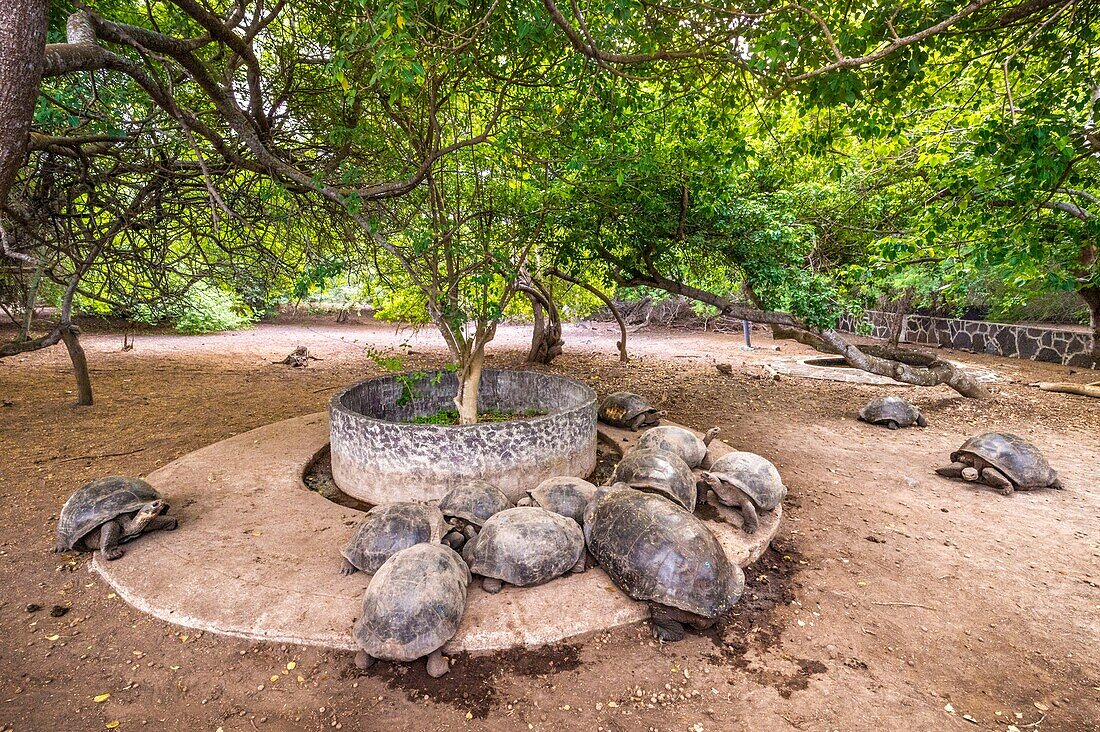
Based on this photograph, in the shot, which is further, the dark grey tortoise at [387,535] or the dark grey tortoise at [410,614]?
the dark grey tortoise at [387,535]

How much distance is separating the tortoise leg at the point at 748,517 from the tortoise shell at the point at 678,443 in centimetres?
87

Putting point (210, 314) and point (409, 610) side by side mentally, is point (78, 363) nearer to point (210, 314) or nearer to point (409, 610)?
point (409, 610)

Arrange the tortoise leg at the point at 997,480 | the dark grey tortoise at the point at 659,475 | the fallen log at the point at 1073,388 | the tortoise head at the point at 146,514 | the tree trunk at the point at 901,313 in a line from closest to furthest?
the tortoise head at the point at 146,514 → the dark grey tortoise at the point at 659,475 → the tortoise leg at the point at 997,480 → the fallen log at the point at 1073,388 → the tree trunk at the point at 901,313

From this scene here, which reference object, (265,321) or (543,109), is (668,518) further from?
(265,321)

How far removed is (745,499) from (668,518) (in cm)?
124

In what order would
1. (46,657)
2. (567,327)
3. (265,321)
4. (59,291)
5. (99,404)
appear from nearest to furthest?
(46,657) < (99,404) < (59,291) < (265,321) < (567,327)

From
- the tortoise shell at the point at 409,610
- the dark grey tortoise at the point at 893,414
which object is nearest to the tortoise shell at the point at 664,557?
the tortoise shell at the point at 409,610

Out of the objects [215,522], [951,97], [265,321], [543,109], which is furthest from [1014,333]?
[265,321]

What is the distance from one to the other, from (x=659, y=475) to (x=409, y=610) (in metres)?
2.27

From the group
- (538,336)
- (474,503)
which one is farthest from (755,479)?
(538,336)

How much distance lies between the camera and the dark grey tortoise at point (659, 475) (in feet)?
13.7

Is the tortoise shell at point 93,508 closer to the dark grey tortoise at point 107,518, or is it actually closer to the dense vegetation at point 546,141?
the dark grey tortoise at point 107,518

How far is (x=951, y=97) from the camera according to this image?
20.5ft

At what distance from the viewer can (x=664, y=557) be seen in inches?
127
